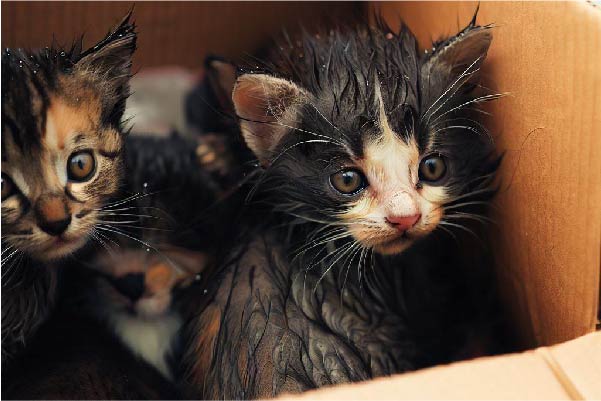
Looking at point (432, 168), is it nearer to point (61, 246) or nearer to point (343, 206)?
point (343, 206)

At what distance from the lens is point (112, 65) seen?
2.85 ft

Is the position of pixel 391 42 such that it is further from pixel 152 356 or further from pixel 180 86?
pixel 180 86

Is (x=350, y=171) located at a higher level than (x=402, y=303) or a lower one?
higher

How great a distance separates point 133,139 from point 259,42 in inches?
19.2

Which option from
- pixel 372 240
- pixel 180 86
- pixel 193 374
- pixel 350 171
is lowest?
pixel 193 374

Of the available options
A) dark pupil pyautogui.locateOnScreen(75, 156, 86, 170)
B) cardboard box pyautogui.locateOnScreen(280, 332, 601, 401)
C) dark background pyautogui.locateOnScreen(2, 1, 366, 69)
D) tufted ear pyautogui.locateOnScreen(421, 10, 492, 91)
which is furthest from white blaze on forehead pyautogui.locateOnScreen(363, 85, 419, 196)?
dark background pyautogui.locateOnScreen(2, 1, 366, 69)

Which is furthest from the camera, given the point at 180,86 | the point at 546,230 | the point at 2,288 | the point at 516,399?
the point at 180,86

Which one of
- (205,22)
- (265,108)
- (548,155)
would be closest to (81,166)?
(265,108)

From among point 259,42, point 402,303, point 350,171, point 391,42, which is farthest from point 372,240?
point 259,42

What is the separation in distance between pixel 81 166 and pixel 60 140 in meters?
0.05

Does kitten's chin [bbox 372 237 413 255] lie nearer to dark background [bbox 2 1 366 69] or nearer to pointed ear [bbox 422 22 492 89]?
pointed ear [bbox 422 22 492 89]

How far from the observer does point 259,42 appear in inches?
61.5

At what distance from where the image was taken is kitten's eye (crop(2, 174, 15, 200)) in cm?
75

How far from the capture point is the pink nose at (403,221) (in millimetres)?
902
